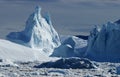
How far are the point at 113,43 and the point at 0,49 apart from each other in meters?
12.9

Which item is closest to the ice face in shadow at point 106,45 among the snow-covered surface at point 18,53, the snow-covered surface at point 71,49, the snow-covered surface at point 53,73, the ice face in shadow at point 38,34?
the snow-covered surface at point 71,49

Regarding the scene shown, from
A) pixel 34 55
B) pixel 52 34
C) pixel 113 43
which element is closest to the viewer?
pixel 113 43

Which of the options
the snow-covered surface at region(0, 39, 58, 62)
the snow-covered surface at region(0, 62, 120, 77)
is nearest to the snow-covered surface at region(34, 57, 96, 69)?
the snow-covered surface at region(0, 62, 120, 77)

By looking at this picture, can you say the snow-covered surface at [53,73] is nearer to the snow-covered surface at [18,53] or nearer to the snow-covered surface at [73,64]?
the snow-covered surface at [73,64]

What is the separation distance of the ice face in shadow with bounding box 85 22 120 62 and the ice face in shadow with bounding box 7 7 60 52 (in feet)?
35.4

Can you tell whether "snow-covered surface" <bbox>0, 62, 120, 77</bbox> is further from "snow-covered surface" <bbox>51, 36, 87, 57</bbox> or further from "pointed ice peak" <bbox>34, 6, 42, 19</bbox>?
"pointed ice peak" <bbox>34, 6, 42, 19</bbox>

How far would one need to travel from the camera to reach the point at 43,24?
75.4 meters

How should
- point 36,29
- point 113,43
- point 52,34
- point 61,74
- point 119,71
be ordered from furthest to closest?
point 52,34 < point 36,29 < point 113,43 < point 119,71 < point 61,74

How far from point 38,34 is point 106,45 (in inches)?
553

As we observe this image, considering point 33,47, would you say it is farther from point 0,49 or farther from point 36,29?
point 0,49

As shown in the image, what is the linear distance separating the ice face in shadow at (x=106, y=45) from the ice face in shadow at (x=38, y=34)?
10798 millimetres

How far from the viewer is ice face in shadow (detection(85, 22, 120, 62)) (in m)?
61.6

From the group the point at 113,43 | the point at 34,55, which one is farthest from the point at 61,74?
the point at 34,55

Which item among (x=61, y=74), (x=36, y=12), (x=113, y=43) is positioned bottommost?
(x=61, y=74)
